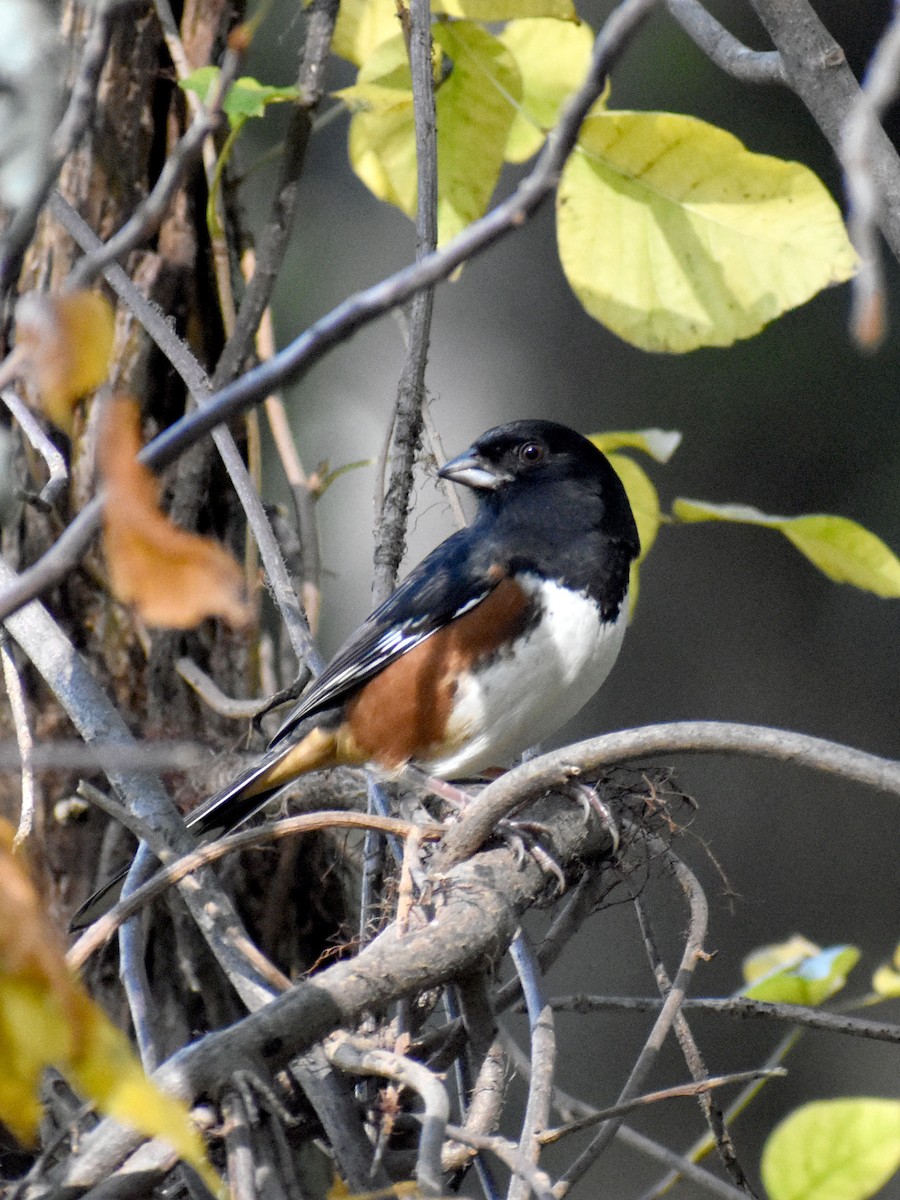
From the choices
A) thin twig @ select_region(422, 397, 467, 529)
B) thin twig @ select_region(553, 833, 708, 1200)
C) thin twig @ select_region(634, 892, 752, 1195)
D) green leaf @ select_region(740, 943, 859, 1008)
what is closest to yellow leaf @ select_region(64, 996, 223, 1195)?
thin twig @ select_region(553, 833, 708, 1200)

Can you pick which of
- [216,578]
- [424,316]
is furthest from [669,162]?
[216,578]

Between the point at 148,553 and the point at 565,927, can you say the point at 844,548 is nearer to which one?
the point at 565,927

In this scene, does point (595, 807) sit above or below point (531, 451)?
below

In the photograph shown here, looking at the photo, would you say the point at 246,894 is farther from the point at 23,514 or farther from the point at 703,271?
the point at 703,271

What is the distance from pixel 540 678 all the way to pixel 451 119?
0.95m

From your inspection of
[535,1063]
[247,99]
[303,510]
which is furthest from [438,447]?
[535,1063]

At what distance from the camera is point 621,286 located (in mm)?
2092

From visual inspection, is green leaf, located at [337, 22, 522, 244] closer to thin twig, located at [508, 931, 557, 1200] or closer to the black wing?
the black wing

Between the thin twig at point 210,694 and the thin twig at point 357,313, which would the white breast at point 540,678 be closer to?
the thin twig at point 210,694

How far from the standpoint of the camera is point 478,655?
2312 mm

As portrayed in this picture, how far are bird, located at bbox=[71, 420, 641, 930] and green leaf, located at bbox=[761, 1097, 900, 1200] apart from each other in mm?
1035

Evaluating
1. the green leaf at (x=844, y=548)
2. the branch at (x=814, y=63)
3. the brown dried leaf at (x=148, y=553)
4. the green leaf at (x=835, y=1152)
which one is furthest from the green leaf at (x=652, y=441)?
the brown dried leaf at (x=148, y=553)

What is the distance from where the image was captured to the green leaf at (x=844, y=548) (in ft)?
6.35

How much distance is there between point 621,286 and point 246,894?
1114 millimetres
